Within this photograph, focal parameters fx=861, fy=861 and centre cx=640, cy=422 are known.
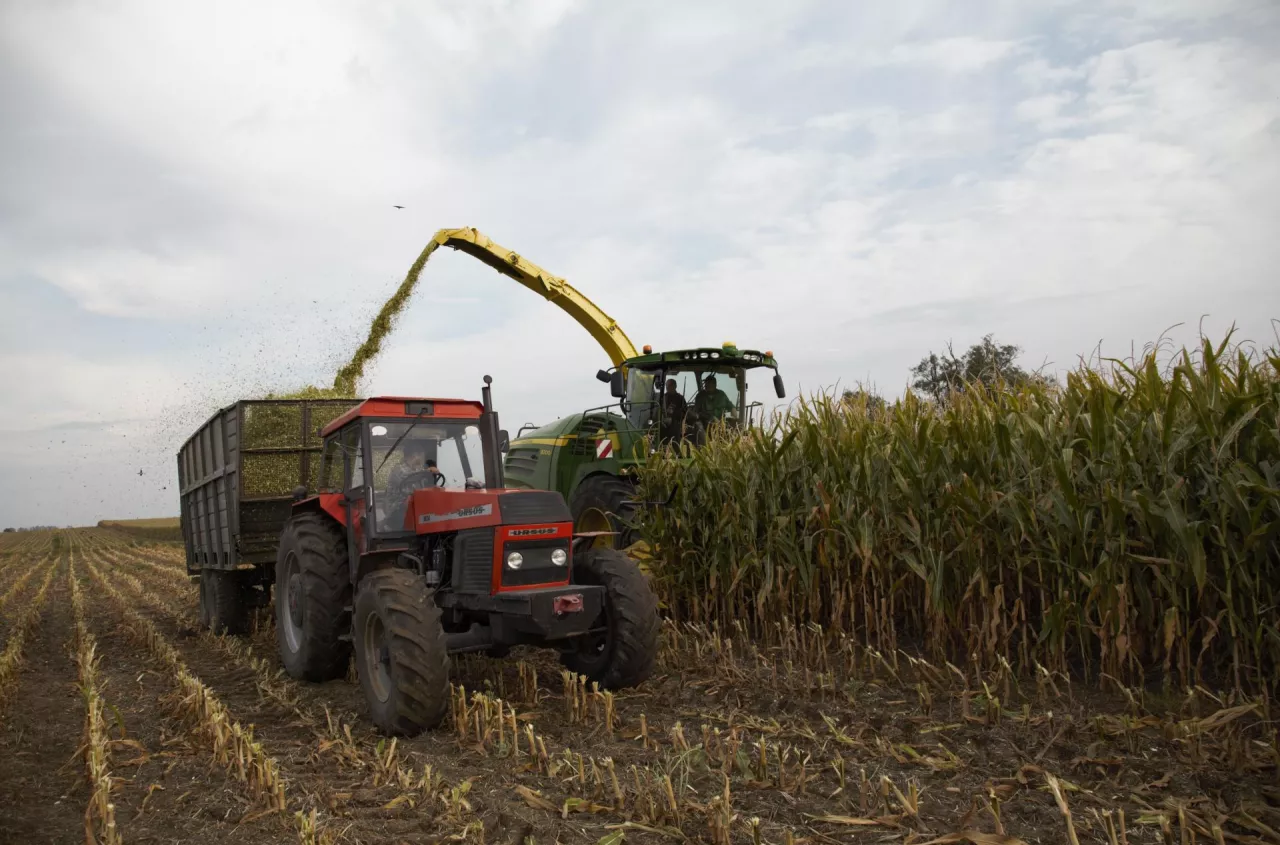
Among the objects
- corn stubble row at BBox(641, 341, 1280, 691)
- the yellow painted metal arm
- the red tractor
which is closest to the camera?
corn stubble row at BBox(641, 341, 1280, 691)

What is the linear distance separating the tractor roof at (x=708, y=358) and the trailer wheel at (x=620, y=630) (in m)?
3.54

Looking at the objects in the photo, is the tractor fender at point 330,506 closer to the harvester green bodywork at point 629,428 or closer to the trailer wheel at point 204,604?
the harvester green bodywork at point 629,428

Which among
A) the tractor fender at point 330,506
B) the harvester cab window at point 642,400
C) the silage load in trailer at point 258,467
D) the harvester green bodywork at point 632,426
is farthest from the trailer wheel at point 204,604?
the harvester cab window at point 642,400

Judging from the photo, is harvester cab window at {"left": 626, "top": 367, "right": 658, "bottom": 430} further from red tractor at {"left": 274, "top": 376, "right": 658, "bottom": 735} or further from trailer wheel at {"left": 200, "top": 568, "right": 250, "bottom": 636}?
trailer wheel at {"left": 200, "top": 568, "right": 250, "bottom": 636}

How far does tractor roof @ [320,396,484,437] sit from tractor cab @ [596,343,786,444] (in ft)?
9.20

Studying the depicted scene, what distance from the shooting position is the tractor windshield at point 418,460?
5.84 m

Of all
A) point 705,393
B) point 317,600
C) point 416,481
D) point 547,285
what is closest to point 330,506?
point 317,600

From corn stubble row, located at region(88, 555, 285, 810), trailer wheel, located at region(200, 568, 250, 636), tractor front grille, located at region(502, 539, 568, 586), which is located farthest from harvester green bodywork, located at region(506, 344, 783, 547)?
corn stubble row, located at region(88, 555, 285, 810)

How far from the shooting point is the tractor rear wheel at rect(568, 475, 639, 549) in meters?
8.63

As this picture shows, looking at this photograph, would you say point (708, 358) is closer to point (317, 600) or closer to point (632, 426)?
point (632, 426)

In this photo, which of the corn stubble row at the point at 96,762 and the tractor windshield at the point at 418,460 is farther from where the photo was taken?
the tractor windshield at the point at 418,460

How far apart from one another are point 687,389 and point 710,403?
0.93 ft

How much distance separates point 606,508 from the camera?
8.81 metres

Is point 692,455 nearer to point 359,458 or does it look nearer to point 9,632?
point 359,458
